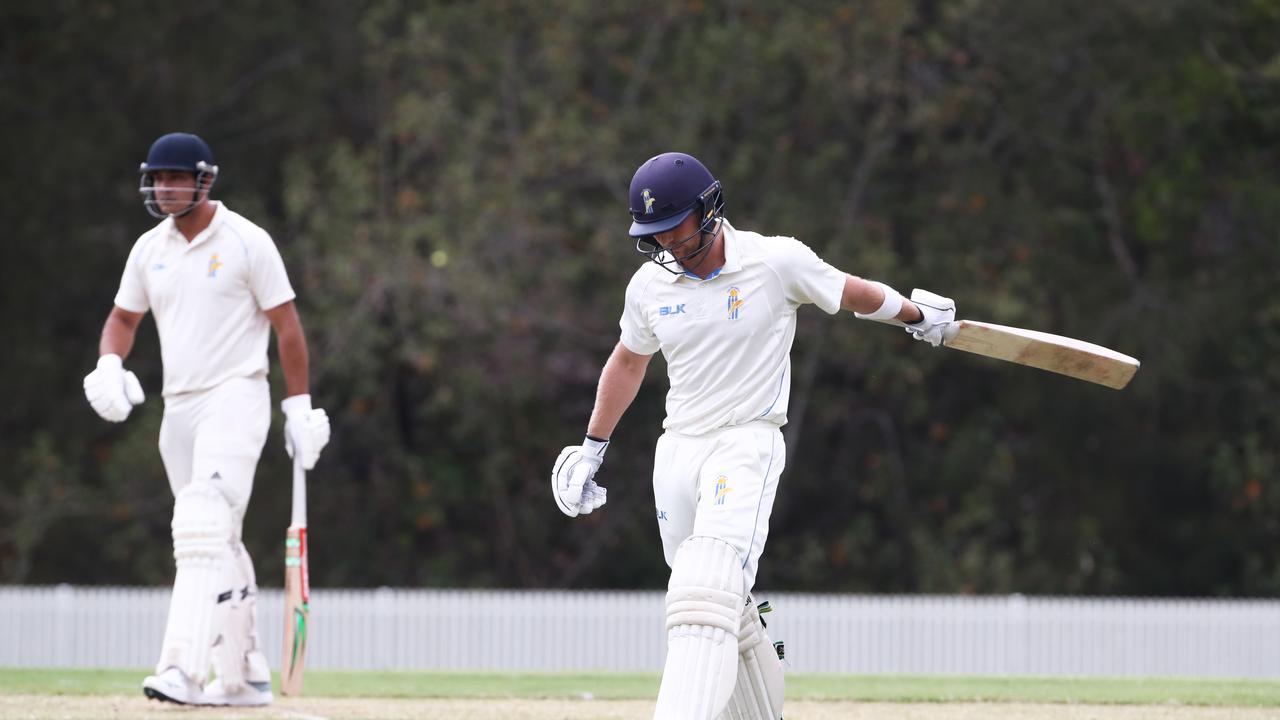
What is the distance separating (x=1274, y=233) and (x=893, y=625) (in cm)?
606

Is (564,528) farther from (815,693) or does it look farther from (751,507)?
(751,507)

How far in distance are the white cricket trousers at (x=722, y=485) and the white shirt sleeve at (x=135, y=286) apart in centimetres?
235

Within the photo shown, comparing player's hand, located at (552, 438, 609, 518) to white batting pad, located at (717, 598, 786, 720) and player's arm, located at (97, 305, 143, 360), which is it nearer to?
white batting pad, located at (717, 598, 786, 720)

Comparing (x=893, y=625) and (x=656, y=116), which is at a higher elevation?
(x=656, y=116)

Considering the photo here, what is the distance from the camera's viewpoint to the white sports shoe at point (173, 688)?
5.62 meters

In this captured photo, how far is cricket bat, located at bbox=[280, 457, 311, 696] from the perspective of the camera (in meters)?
6.25

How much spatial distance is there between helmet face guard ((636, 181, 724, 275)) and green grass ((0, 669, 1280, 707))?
2.60 metres

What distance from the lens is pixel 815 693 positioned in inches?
283

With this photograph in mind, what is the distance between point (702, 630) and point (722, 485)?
401 mm

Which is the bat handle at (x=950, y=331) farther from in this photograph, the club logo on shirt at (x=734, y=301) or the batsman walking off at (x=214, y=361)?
the batsman walking off at (x=214, y=361)

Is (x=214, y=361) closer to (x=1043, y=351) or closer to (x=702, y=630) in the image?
(x=702, y=630)

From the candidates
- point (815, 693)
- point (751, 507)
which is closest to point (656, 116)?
point (815, 693)

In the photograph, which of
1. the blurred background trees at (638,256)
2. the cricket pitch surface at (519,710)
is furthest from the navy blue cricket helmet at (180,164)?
the blurred background trees at (638,256)

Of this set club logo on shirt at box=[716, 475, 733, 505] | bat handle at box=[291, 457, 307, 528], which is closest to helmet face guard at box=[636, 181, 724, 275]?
club logo on shirt at box=[716, 475, 733, 505]
